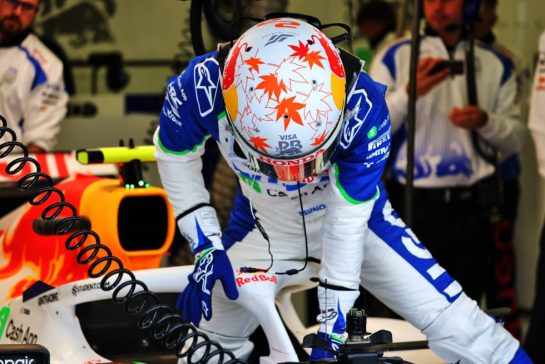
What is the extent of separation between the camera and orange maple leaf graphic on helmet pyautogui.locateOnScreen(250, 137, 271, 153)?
10.7ft

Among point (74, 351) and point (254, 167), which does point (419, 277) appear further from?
Answer: point (74, 351)

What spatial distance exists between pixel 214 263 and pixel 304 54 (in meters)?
0.61

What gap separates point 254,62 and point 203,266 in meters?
0.57

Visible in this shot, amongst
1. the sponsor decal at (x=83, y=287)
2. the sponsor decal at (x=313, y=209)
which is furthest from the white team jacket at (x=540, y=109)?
the sponsor decal at (x=83, y=287)

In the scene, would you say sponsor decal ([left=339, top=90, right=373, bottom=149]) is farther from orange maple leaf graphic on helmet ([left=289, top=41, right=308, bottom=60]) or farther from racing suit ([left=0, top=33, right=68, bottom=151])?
racing suit ([left=0, top=33, right=68, bottom=151])

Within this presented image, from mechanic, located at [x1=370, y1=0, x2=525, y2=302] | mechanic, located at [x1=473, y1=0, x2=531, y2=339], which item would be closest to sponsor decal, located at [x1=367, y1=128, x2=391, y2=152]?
mechanic, located at [x1=370, y1=0, x2=525, y2=302]

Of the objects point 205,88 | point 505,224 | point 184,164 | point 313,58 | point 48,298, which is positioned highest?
point 313,58

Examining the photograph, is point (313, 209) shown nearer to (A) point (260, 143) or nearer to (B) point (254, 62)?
(A) point (260, 143)

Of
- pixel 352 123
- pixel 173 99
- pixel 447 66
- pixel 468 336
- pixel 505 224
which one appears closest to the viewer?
pixel 352 123

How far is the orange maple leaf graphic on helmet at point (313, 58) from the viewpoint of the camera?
3264 millimetres

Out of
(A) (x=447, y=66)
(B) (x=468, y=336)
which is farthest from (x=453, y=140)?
(B) (x=468, y=336)

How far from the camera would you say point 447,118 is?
550cm

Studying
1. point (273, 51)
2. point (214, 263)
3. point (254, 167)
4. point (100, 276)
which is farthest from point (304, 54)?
point (100, 276)

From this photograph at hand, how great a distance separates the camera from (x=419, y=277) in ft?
12.0
